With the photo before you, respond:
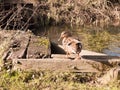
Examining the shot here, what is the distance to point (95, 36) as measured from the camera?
57.7 feet

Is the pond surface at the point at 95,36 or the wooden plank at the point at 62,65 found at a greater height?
the wooden plank at the point at 62,65

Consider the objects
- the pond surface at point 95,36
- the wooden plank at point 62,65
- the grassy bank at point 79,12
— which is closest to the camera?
the wooden plank at point 62,65

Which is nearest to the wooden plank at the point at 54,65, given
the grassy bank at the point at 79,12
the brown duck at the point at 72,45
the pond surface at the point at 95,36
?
the brown duck at the point at 72,45

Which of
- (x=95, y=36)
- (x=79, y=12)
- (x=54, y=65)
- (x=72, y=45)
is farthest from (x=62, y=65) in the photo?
(x=79, y=12)

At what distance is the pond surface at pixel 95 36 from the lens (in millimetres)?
14117

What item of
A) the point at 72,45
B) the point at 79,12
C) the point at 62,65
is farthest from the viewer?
the point at 79,12

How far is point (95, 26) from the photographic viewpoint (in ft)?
71.2

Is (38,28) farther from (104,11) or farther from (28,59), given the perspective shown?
(28,59)

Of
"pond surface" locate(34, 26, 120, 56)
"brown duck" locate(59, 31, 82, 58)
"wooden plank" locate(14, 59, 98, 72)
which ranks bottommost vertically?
"pond surface" locate(34, 26, 120, 56)

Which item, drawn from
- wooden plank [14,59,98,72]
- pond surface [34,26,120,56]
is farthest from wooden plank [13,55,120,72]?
pond surface [34,26,120,56]

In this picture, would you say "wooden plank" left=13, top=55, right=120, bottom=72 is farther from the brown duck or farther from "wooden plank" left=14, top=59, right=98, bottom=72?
the brown duck

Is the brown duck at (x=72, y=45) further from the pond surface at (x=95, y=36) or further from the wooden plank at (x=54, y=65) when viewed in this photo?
the pond surface at (x=95, y=36)

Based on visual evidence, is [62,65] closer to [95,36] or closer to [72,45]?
[72,45]

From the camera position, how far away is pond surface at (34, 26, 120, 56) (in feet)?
46.3
